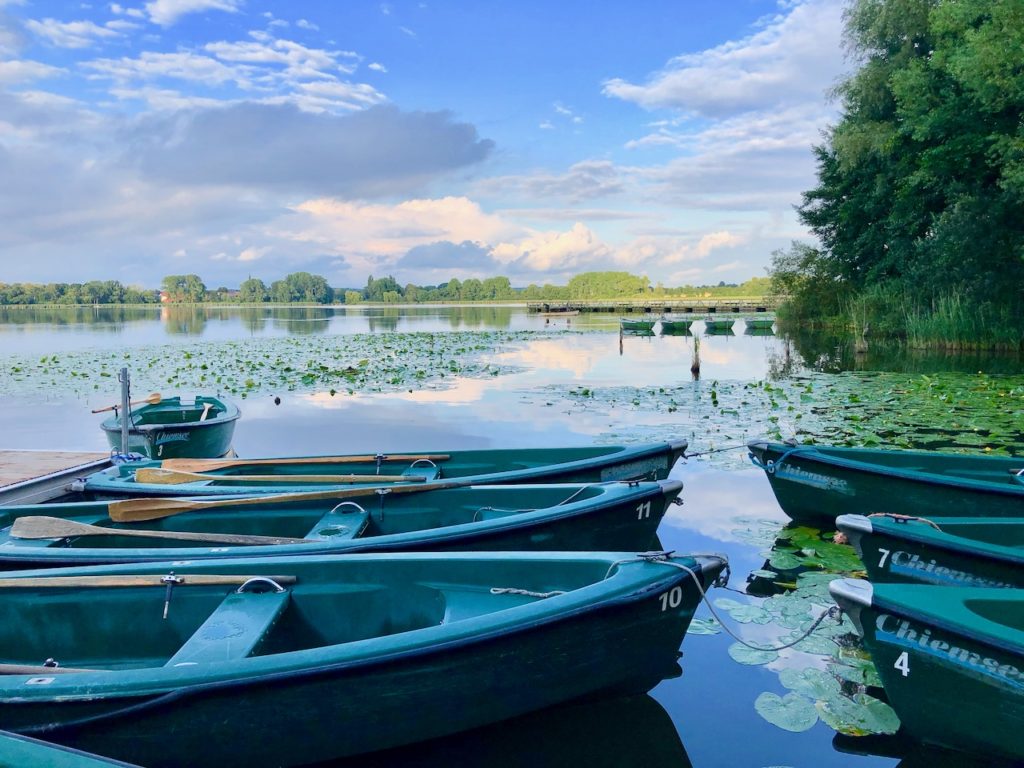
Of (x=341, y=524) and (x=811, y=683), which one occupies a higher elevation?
(x=341, y=524)

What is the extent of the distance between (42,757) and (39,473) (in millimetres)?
6255

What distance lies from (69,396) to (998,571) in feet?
53.4

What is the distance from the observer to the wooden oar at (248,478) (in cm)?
556

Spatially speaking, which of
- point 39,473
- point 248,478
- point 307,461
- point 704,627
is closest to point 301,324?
point 39,473

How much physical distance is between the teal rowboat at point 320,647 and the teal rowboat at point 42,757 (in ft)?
2.43

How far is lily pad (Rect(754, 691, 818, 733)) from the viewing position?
11.0 feet

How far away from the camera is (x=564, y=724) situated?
11.4 ft

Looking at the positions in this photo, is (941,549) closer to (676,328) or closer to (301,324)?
(676,328)

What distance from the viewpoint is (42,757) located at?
6.00 feet

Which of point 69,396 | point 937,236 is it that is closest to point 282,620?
point 69,396

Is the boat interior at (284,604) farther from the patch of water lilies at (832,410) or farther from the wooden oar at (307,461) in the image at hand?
the patch of water lilies at (832,410)

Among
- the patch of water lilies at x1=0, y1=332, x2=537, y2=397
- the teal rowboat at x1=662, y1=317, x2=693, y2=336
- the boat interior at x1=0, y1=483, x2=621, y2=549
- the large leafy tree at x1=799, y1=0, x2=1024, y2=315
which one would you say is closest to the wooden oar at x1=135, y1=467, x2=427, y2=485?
the boat interior at x1=0, y1=483, x2=621, y2=549

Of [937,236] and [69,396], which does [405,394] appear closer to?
[69,396]

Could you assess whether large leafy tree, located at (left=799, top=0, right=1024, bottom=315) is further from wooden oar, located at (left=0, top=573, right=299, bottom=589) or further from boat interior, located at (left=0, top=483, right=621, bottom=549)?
wooden oar, located at (left=0, top=573, right=299, bottom=589)
